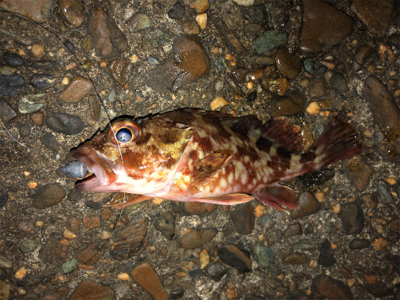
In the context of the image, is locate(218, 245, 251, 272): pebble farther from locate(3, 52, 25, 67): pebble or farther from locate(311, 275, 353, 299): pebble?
locate(3, 52, 25, 67): pebble

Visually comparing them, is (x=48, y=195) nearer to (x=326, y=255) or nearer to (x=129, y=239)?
(x=129, y=239)

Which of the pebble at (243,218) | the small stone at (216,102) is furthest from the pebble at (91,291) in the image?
the small stone at (216,102)

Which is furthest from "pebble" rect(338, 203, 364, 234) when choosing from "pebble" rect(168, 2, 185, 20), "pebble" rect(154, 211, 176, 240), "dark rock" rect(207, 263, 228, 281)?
"pebble" rect(168, 2, 185, 20)

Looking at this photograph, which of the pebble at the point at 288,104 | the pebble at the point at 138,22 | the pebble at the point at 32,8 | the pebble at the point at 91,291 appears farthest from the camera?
the pebble at the point at 288,104

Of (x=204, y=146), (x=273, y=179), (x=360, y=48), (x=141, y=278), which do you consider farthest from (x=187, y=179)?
(x=360, y=48)

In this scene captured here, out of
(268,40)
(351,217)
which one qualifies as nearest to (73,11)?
(268,40)

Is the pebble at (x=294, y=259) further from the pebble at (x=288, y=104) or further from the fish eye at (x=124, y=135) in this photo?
the fish eye at (x=124, y=135)
